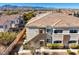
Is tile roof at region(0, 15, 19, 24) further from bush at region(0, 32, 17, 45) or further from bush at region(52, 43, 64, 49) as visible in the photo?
bush at region(52, 43, 64, 49)

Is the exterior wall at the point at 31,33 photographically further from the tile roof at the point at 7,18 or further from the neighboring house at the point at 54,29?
the tile roof at the point at 7,18

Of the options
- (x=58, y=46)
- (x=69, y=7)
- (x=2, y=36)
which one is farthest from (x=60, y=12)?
(x=2, y=36)

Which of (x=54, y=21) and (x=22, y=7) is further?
(x=22, y=7)

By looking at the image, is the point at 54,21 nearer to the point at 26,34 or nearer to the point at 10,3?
the point at 26,34

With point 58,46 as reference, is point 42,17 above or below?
above

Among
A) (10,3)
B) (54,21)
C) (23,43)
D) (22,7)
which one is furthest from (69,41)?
(10,3)

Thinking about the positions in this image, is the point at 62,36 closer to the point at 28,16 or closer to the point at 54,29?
the point at 54,29
